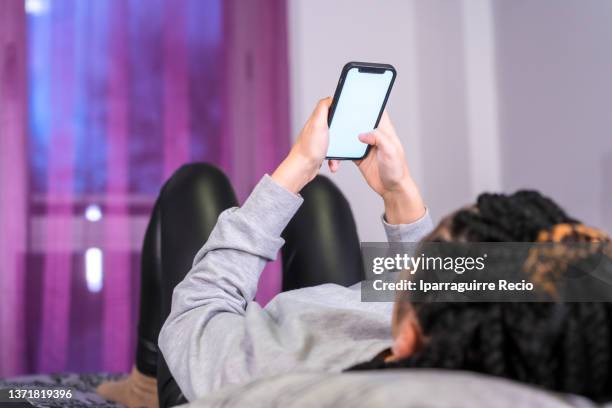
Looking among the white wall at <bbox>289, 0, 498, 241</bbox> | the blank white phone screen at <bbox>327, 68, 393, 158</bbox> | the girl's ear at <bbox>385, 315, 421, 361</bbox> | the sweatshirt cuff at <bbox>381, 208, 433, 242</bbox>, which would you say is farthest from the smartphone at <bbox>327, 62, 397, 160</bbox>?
the white wall at <bbox>289, 0, 498, 241</bbox>

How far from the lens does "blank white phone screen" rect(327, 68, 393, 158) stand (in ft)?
2.97

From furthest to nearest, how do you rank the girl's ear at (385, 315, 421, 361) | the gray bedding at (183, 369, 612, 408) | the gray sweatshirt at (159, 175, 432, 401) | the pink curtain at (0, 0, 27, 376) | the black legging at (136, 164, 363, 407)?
1. the pink curtain at (0, 0, 27, 376)
2. the black legging at (136, 164, 363, 407)
3. the gray sweatshirt at (159, 175, 432, 401)
4. the girl's ear at (385, 315, 421, 361)
5. the gray bedding at (183, 369, 612, 408)

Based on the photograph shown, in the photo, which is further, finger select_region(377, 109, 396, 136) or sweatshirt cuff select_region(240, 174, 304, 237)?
finger select_region(377, 109, 396, 136)

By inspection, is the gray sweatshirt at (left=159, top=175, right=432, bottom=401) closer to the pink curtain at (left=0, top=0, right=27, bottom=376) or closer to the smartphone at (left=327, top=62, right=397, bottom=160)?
the smartphone at (left=327, top=62, right=397, bottom=160)

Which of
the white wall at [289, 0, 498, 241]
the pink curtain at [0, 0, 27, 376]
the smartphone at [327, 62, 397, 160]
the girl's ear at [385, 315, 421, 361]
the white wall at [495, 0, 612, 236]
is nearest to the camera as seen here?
the girl's ear at [385, 315, 421, 361]

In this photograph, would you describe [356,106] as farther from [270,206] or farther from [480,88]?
[480,88]

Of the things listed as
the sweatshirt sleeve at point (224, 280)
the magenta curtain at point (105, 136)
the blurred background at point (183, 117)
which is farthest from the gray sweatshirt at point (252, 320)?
the magenta curtain at point (105, 136)

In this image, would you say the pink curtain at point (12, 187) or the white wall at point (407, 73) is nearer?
the pink curtain at point (12, 187)

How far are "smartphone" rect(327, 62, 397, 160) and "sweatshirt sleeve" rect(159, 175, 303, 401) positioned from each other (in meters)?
0.17

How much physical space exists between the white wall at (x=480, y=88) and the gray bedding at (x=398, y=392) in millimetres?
1305

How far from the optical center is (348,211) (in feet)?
4.09

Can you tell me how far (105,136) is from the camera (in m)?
2.09

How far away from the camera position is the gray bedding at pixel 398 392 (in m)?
0.39

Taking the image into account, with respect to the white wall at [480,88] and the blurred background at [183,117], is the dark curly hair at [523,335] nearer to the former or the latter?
the white wall at [480,88]
